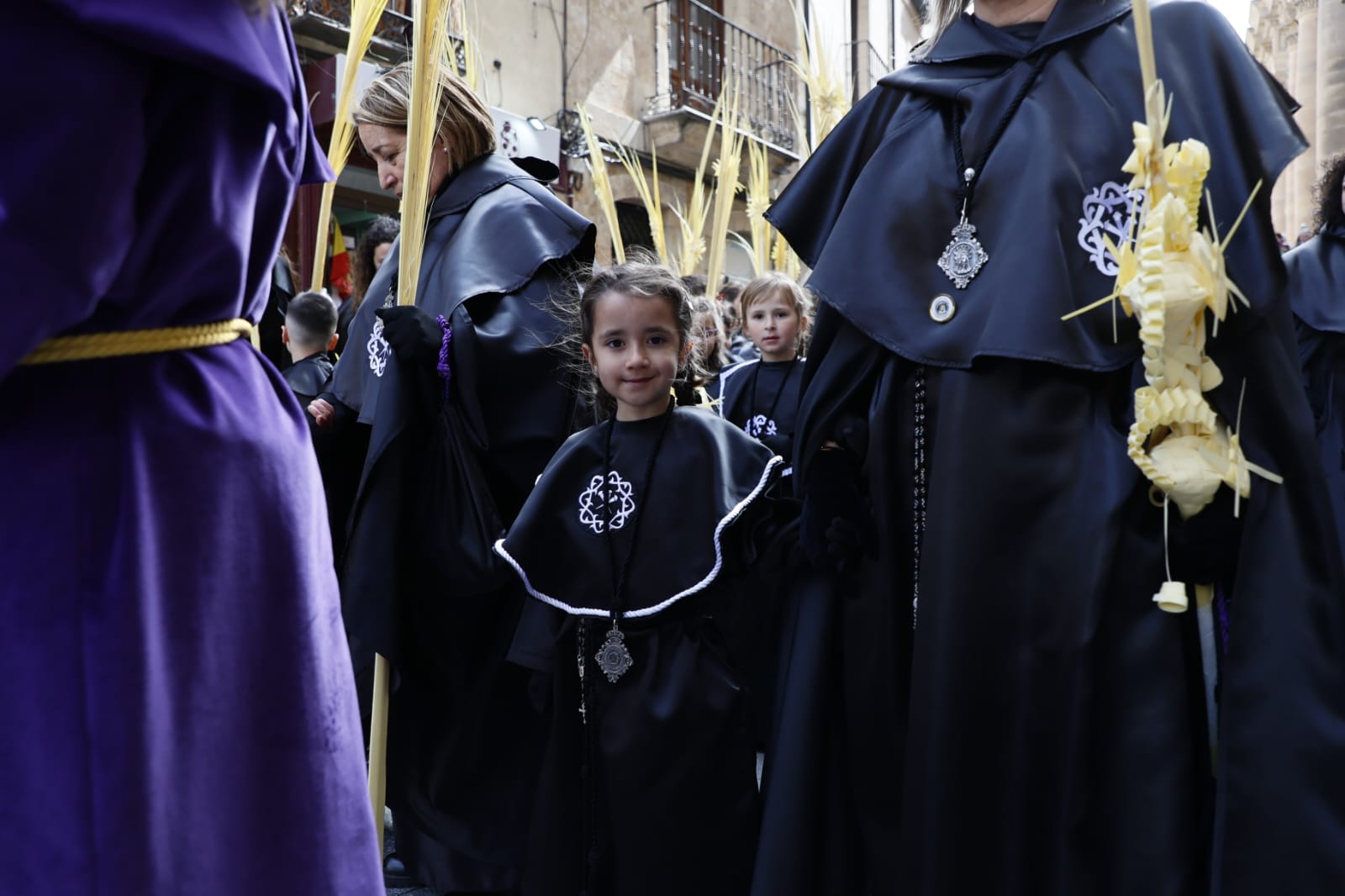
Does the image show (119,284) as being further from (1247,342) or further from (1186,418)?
(1247,342)

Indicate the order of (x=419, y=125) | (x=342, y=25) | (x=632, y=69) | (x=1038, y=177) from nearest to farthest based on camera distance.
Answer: (x=1038, y=177)
(x=419, y=125)
(x=342, y=25)
(x=632, y=69)

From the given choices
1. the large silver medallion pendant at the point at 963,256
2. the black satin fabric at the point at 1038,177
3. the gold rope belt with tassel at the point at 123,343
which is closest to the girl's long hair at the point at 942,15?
the black satin fabric at the point at 1038,177

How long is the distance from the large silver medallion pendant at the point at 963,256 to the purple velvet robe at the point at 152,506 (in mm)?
1174

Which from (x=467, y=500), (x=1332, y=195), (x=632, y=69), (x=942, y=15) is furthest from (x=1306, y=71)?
(x=467, y=500)

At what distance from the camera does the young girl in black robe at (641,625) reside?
8.12 feet

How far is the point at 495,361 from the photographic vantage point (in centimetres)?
293

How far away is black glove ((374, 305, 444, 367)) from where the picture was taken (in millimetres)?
2693

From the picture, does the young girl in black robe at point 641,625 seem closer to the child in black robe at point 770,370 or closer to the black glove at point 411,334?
the black glove at point 411,334

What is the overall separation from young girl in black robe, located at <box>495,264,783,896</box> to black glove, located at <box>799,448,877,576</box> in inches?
14.6

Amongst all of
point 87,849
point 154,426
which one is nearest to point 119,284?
point 154,426

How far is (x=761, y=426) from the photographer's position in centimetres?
454

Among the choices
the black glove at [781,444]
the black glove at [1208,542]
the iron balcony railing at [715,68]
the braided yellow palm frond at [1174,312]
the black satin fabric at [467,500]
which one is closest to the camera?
the braided yellow palm frond at [1174,312]

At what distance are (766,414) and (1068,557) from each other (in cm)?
282

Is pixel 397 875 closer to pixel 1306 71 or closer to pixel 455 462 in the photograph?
pixel 455 462
